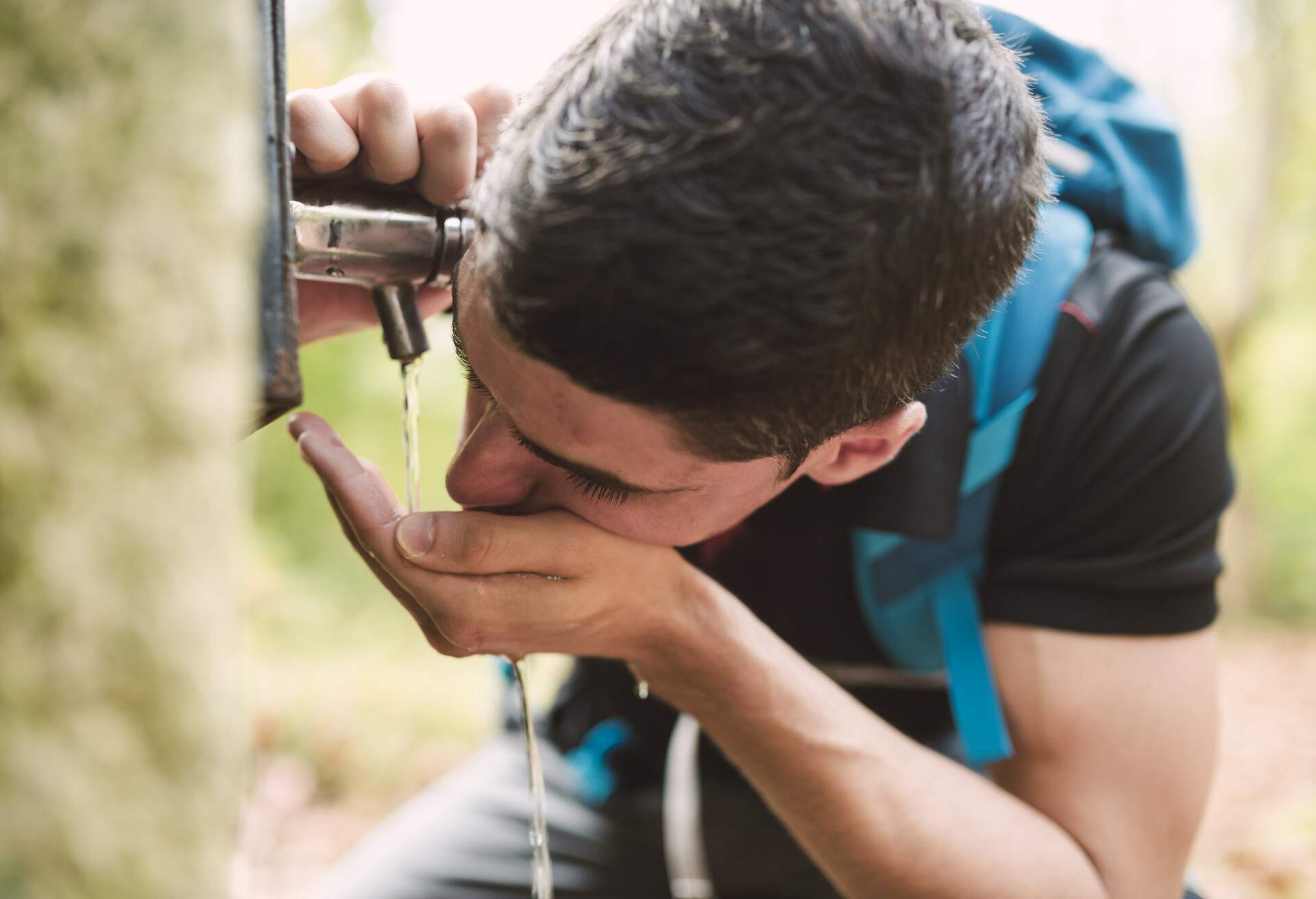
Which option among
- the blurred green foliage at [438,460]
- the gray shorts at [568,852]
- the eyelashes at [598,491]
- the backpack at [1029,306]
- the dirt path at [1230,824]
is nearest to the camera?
the eyelashes at [598,491]

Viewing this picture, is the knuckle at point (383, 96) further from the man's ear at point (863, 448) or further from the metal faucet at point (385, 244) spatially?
the man's ear at point (863, 448)

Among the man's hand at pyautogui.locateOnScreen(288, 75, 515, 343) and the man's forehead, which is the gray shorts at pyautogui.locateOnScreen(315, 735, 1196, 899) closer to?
the man's forehead

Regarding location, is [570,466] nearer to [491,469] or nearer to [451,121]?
[491,469]

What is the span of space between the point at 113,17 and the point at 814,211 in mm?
672

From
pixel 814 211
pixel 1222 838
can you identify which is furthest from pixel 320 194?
pixel 1222 838

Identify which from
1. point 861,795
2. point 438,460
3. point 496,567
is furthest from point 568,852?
point 438,460

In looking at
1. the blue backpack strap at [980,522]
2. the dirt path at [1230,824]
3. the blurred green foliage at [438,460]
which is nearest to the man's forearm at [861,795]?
the blue backpack strap at [980,522]

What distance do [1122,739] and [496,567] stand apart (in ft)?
3.65

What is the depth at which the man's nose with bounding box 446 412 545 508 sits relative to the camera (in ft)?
4.47

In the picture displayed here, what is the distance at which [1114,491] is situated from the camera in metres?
1.75

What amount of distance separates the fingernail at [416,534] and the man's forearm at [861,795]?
1.43 ft

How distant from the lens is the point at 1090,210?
2.00 metres

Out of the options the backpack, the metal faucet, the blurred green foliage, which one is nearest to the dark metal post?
the metal faucet

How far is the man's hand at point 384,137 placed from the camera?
1.36 m
